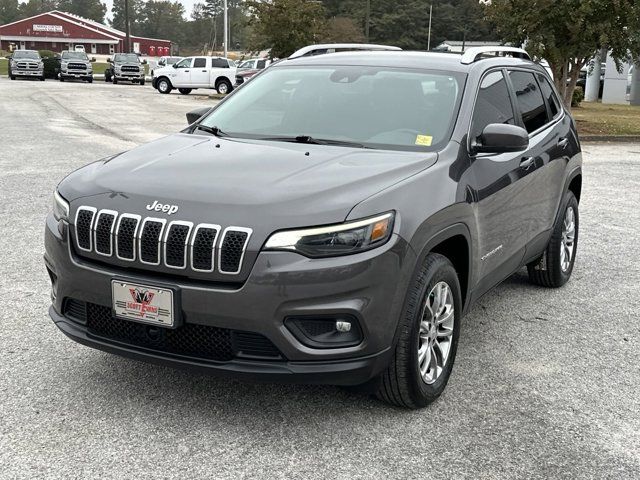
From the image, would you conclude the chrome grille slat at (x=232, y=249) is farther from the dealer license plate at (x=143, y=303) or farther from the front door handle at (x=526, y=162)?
the front door handle at (x=526, y=162)

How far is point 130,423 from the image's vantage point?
3.65 metres

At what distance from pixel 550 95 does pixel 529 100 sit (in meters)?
Answer: 0.66

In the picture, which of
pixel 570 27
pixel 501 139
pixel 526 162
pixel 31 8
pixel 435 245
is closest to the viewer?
pixel 435 245

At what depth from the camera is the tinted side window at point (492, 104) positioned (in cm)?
454

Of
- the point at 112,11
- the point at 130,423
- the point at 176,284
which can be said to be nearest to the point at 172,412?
the point at 130,423

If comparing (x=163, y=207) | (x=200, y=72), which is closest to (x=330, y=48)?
(x=163, y=207)

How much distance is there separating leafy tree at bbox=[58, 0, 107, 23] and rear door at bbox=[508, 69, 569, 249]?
596 feet

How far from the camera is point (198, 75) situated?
37.1 m

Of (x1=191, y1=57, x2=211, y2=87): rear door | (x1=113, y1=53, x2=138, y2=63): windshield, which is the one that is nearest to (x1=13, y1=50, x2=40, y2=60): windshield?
(x1=113, y1=53, x2=138, y2=63): windshield

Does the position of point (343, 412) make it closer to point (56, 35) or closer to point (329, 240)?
point (329, 240)

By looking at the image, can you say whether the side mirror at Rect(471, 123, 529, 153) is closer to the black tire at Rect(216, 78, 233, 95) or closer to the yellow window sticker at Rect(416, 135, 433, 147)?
the yellow window sticker at Rect(416, 135, 433, 147)

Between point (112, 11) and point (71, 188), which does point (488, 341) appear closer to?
point (71, 188)

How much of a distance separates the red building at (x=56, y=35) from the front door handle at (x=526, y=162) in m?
121

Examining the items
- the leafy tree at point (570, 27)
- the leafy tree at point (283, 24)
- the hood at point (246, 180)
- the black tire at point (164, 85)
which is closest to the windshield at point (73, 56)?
the black tire at point (164, 85)
